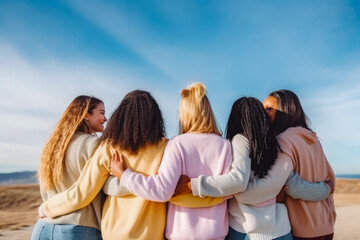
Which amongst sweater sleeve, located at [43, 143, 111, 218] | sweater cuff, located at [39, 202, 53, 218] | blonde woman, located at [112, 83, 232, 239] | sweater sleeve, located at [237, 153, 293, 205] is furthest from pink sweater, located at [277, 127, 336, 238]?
sweater cuff, located at [39, 202, 53, 218]

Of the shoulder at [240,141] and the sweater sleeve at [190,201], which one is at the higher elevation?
the shoulder at [240,141]

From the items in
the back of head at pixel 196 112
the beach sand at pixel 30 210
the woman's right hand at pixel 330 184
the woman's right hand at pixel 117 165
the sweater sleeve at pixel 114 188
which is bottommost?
the beach sand at pixel 30 210

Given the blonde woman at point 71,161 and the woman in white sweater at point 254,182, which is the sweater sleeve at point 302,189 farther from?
the blonde woman at point 71,161

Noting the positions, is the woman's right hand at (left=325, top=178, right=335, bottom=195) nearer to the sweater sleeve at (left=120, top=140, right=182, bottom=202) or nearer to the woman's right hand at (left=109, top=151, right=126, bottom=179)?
the sweater sleeve at (left=120, top=140, right=182, bottom=202)

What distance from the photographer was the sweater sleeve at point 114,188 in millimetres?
2396

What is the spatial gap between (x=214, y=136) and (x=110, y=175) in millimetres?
838

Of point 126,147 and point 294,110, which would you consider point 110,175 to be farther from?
point 294,110

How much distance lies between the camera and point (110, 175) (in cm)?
252

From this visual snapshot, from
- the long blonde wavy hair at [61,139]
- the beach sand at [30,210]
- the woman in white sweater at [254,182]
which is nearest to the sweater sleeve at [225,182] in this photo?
the woman in white sweater at [254,182]

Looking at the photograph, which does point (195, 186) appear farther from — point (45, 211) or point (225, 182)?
point (45, 211)

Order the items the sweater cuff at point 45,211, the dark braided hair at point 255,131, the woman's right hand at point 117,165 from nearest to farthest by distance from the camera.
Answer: the woman's right hand at point 117,165
the dark braided hair at point 255,131
the sweater cuff at point 45,211

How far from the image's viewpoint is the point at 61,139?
279 centimetres

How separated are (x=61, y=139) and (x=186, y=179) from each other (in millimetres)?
1156

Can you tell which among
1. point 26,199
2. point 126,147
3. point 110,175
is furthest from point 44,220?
point 26,199
